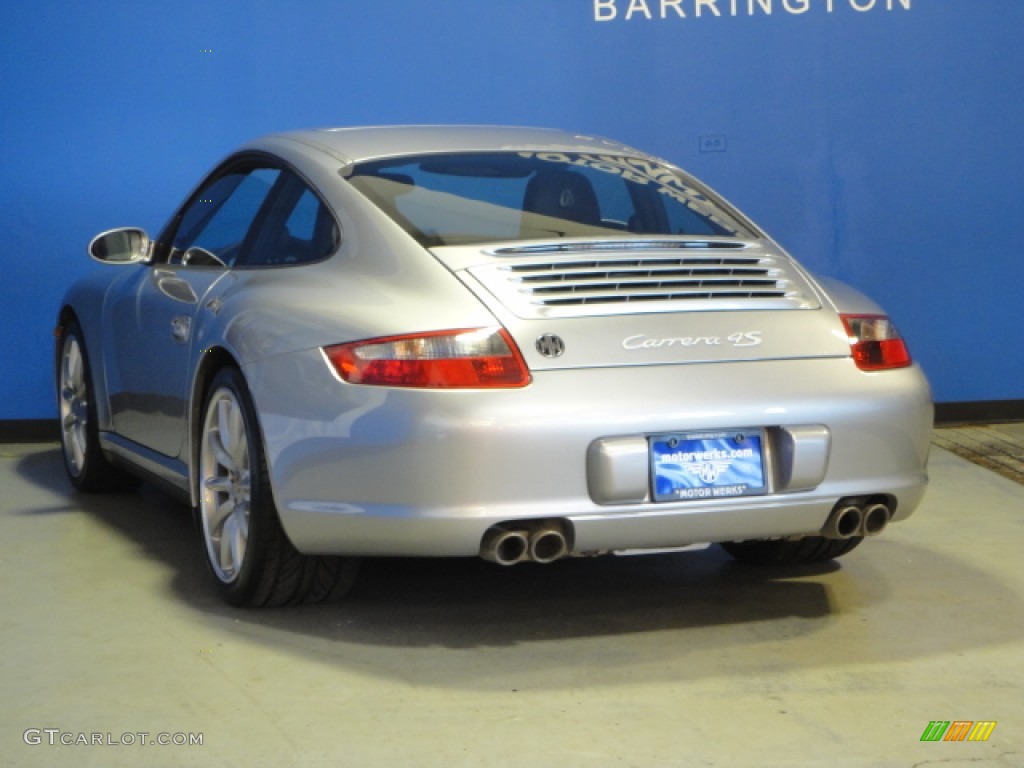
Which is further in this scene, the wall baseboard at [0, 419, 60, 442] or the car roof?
the wall baseboard at [0, 419, 60, 442]

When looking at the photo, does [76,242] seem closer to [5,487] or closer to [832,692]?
[5,487]

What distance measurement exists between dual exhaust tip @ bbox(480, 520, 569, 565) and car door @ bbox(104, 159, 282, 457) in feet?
4.61

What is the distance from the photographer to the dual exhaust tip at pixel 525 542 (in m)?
4.14

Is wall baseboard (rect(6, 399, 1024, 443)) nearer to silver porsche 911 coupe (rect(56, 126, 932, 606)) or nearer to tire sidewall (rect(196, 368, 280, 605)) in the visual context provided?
silver porsche 911 coupe (rect(56, 126, 932, 606))

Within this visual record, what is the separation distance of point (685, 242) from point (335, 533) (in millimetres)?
1268

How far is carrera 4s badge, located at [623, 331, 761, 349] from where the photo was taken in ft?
13.8

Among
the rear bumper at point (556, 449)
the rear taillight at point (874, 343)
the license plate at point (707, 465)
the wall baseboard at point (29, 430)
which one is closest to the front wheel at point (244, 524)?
the rear bumper at point (556, 449)

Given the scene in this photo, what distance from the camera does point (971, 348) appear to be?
8562 millimetres

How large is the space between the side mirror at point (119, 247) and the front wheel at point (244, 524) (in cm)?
113

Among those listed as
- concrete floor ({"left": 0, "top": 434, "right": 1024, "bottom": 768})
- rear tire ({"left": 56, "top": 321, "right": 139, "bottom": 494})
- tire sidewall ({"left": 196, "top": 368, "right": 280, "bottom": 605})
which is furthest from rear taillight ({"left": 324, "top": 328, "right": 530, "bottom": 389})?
rear tire ({"left": 56, "top": 321, "right": 139, "bottom": 494})

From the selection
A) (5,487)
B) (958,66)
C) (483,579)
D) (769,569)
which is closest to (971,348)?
(958,66)

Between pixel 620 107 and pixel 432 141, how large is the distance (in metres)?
3.43

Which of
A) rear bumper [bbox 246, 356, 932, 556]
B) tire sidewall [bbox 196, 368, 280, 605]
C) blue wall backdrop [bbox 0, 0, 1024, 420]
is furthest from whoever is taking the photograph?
blue wall backdrop [bbox 0, 0, 1024, 420]

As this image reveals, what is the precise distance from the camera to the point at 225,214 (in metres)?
5.46
